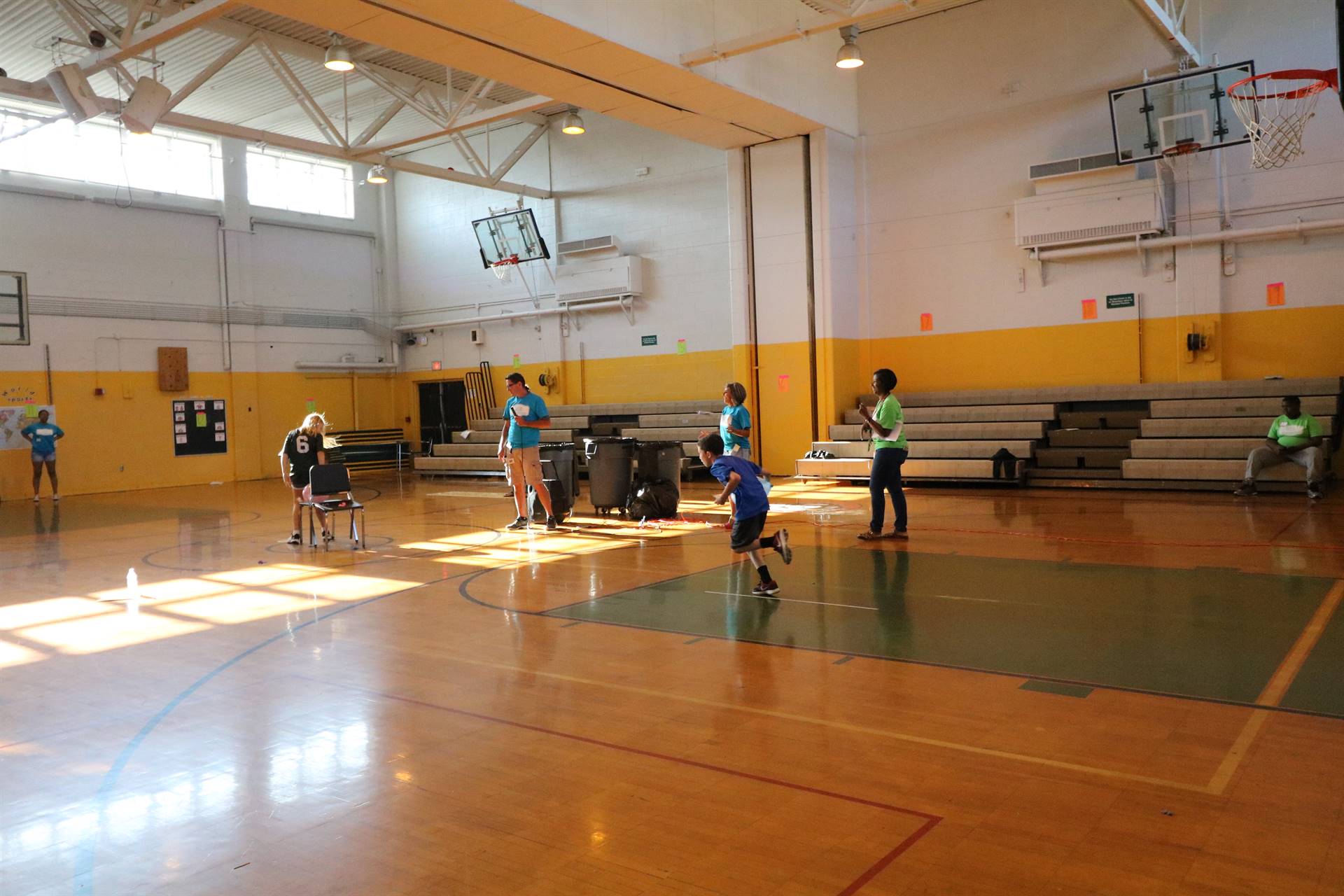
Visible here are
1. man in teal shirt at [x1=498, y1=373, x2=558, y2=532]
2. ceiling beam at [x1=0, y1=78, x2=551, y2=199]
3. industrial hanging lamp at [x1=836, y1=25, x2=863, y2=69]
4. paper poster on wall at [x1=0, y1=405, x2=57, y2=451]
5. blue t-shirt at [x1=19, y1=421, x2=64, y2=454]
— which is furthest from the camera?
paper poster on wall at [x1=0, y1=405, x2=57, y2=451]

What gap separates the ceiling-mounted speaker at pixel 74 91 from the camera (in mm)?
11398

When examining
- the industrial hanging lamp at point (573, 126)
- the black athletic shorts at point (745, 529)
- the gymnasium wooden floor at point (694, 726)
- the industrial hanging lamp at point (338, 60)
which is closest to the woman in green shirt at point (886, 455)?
the gymnasium wooden floor at point (694, 726)

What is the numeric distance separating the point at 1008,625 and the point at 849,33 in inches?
265

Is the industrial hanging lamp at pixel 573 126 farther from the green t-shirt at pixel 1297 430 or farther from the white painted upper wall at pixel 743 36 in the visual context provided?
the green t-shirt at pixel 1297 430

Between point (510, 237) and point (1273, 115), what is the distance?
12730mm

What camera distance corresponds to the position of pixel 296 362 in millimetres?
20438

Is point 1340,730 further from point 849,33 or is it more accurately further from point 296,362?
point 296,362

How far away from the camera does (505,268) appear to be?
19.8m

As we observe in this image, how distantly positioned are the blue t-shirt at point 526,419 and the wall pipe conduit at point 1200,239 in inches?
297

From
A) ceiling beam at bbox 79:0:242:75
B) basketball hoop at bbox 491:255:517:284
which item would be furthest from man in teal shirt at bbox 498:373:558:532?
basketball hoop at bbox 491:255:517:284

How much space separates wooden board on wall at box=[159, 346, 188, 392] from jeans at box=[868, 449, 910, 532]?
14692mm

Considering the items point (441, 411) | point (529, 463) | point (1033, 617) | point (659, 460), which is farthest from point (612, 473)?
point (441, 411)

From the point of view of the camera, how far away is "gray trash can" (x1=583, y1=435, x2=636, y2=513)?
37.3ft

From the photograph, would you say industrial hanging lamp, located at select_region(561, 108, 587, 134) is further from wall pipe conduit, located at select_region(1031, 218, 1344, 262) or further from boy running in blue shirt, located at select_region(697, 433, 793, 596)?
boy running in blue shirt, located at select_region(697, 433, 793, 596)
